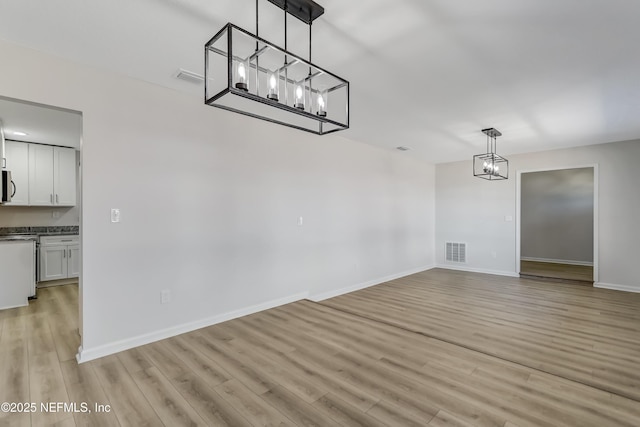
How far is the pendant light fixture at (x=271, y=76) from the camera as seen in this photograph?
1.51 m

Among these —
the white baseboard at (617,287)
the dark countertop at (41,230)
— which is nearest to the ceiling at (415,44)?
the white baseboard at (617,287)

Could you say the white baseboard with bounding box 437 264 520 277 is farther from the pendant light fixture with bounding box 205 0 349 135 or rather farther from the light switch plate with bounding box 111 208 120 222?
the light switch plate with bounding box 111 208 120 222

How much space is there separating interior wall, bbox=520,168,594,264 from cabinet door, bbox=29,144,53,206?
10301mm

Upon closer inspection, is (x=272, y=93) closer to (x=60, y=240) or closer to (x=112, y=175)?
(x=112, y=175)

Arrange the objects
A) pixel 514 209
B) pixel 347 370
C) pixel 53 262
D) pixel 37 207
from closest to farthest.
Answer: pixel 347 370 → pixel 53 262 → pixel 37 207 → pixel 514 209

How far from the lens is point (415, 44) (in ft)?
7.52

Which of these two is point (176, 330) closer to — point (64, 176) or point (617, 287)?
point (64, 176)

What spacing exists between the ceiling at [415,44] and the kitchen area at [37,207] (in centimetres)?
239

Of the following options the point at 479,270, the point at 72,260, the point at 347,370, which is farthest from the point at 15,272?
the point at 479,270

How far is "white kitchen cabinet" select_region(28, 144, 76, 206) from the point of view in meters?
5.22

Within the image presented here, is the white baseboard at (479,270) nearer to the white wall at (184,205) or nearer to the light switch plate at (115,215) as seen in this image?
the white wall at (184,205)

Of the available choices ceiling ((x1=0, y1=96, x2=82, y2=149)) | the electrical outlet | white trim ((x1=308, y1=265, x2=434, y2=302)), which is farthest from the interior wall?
ceiling ((x1=0, y1=96, x2=82, y2=149))

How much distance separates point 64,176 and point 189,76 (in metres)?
4.47

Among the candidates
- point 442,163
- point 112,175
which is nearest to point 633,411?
point 112,175
